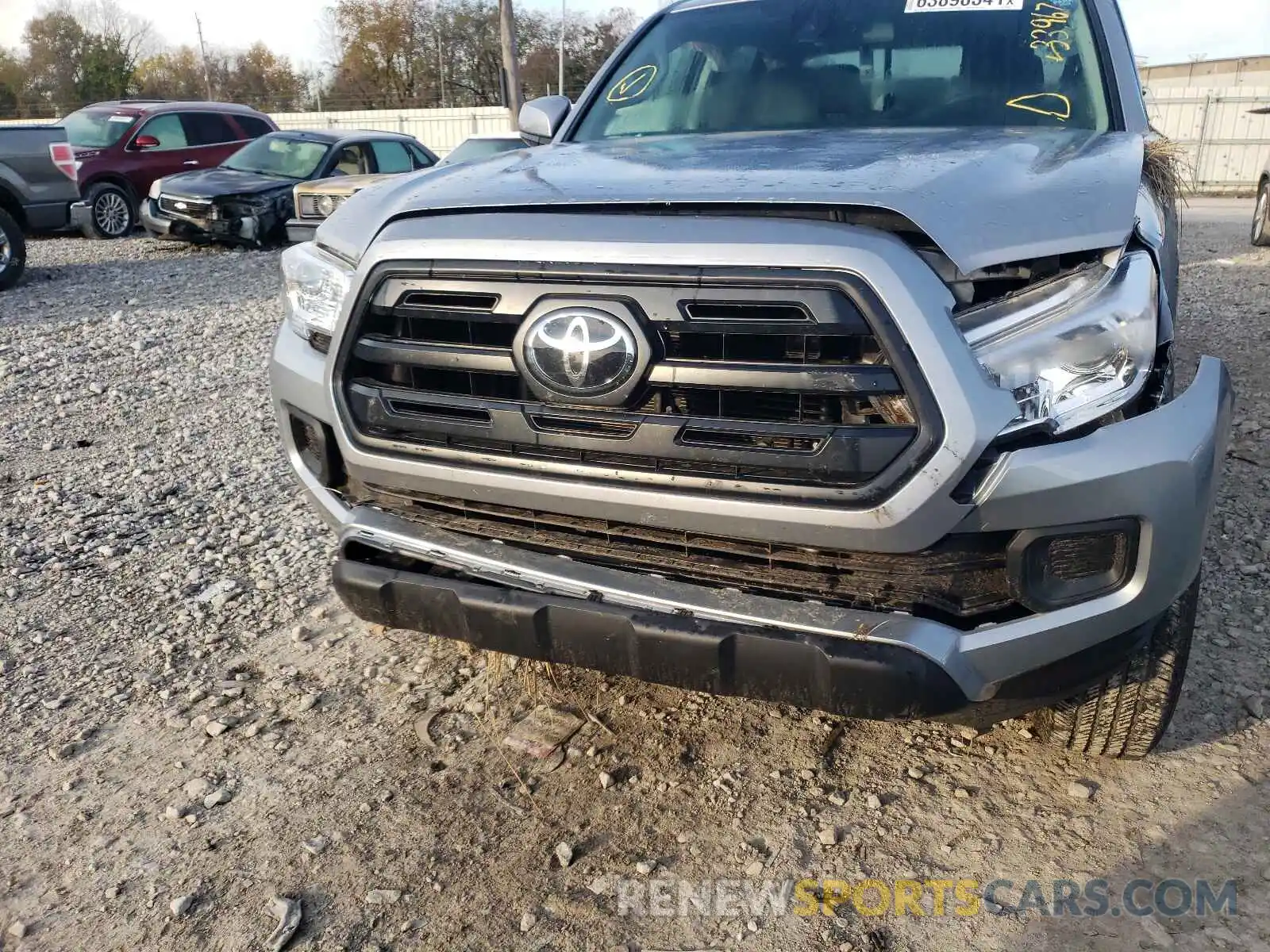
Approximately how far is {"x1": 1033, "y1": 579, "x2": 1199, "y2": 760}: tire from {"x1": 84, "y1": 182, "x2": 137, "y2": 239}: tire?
13.2 meters

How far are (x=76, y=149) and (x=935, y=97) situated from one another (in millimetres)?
12745

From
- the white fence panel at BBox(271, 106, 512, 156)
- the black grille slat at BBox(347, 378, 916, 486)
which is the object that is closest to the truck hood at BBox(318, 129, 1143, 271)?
the black grille slat at BBox(347, 378, 916, 486)

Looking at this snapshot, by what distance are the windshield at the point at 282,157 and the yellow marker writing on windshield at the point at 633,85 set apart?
9199 mm

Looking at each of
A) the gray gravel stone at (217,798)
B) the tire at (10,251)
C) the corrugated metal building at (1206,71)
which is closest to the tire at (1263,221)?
the gray gravel stone at (217,798)

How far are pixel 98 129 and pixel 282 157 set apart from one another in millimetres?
2858

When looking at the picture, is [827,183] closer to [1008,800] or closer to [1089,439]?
[1089,439]

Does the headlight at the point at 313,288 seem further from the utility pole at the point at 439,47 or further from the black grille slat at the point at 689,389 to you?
the utility pole at the point at 439,47

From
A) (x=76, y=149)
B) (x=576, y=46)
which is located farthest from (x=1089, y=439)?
(x=576, y=46)

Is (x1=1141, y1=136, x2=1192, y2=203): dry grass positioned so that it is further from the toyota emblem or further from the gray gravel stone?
the gray gravel stone

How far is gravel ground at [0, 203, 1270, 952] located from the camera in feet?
6.57

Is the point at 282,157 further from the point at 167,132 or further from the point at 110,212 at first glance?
the point at 110,212

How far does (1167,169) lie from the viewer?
115 inches

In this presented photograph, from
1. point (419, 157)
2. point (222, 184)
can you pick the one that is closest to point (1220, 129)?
point (419, 157)

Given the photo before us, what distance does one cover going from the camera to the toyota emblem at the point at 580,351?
195 cm
